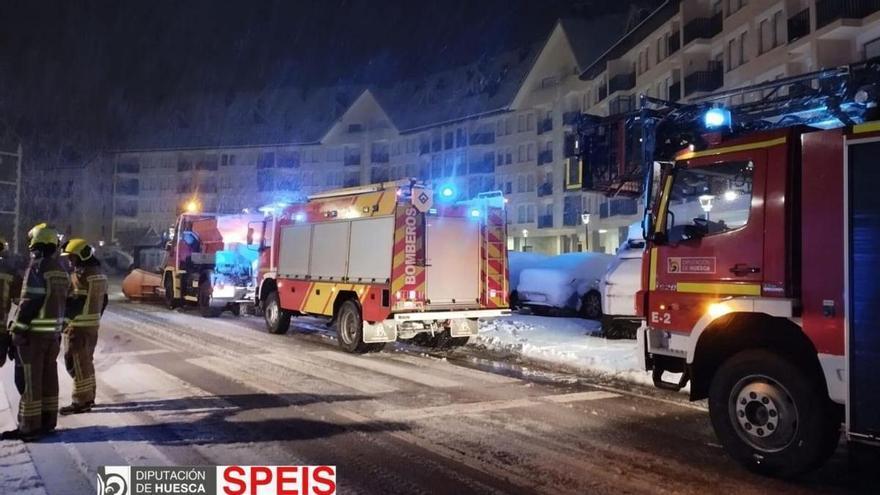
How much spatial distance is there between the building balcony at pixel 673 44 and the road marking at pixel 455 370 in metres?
29.8

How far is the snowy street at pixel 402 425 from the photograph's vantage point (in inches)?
202

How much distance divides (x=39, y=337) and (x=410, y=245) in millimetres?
5895

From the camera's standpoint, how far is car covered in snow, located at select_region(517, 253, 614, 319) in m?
18.3

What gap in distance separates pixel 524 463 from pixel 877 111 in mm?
3779

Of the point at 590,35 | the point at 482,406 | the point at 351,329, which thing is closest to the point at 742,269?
the point at 482,406

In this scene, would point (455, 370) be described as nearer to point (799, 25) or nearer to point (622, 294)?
point (622, 294)

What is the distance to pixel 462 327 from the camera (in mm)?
11656

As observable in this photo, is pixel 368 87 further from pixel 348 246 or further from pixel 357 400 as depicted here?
pixel 357 400

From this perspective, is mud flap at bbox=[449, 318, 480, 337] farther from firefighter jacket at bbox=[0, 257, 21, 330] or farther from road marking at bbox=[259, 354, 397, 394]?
firefighter jacket at bbox=[0, 257, 21, 330]

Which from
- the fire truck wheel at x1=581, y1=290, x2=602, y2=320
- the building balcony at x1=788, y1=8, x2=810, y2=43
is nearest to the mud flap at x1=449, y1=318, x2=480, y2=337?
the fire truck wheel at x1=581, y1=290, x2=602, y2=320

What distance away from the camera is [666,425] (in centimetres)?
680

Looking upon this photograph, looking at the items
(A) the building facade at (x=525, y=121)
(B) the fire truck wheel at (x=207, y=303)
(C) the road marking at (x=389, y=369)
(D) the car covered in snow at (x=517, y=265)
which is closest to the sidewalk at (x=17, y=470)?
(C) the road marking at (x=389, y=369)

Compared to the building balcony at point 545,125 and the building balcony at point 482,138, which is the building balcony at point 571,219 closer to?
the building balcony at point 545,125

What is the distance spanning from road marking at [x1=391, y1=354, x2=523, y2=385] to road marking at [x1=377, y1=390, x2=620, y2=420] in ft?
3.60
